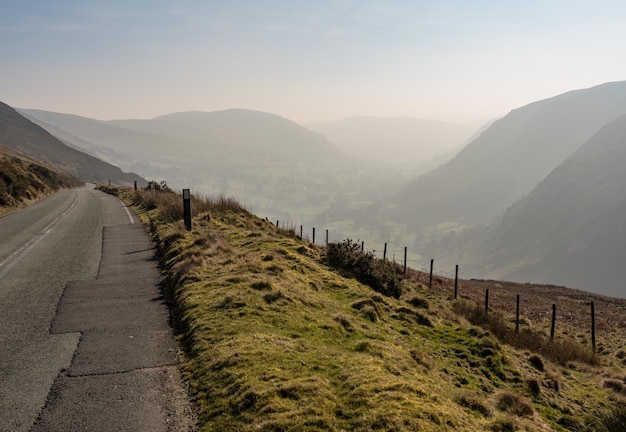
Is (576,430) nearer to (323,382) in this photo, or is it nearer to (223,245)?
(323,382)

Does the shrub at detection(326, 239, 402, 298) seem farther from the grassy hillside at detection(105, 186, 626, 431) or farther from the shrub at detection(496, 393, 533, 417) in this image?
the shrub at detection(496, 393, 533, 417)

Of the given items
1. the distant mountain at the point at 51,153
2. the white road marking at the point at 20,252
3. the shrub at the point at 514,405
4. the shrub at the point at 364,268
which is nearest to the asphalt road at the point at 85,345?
the white road marking at the point at 20,252

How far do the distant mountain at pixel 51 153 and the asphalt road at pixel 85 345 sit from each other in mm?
131443

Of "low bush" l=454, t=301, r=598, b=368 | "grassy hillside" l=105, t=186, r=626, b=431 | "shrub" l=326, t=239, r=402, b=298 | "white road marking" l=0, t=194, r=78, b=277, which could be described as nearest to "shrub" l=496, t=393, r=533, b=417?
"grassy hillside" l=105, t=186, r=626, b=431

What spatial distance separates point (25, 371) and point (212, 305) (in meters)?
3.28

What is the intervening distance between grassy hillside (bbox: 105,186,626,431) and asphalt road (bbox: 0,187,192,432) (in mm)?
493

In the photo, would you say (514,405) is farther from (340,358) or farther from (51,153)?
(51,153)

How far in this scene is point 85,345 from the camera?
738 centimetres

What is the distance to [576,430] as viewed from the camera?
318 inches

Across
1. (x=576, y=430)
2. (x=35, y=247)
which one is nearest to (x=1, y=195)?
(x=35, y=247)

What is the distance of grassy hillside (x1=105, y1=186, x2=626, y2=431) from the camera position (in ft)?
17.3

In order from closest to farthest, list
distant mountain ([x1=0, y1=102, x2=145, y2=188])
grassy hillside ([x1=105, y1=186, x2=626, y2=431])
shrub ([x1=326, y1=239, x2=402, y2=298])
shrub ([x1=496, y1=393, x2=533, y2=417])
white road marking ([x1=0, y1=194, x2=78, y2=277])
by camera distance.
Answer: grassy hillside ([x1=105, y1=186, x2=626, y2=431]) < shrub ([x1=496, y1=393, x2=533, y2=417]) < white road marking ([x1=0, y1=194, x2=78, y2=277]) < shrub ([x1=326, y1=239, x2=402, y2=298]) < distant mountain ([x1=0, y1=102, x2=145, y2=188])

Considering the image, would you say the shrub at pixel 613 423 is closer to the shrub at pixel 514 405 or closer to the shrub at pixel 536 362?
the shrub at pixel 514 405

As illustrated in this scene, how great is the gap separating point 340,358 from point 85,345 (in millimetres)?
4436
